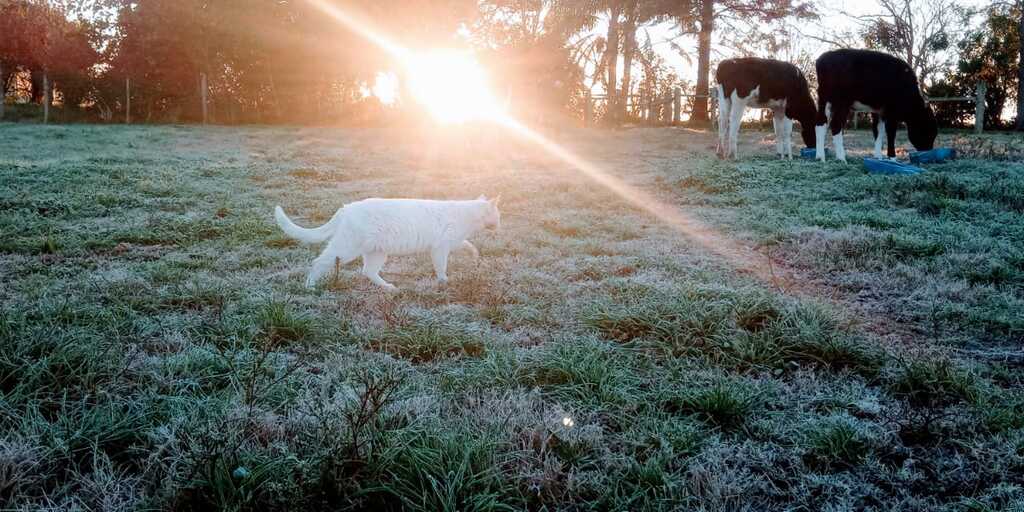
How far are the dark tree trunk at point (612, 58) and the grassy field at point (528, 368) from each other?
17.3 meters

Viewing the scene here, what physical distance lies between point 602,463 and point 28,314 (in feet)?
10.3

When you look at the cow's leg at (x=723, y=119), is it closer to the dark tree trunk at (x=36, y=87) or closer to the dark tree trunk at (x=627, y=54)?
the dark tree trunk at (x=627, y=54)

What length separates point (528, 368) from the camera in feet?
9.11

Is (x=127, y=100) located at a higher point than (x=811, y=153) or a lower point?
higher

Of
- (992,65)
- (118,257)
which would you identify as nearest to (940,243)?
(118,257)

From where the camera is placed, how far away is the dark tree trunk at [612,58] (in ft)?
73.3

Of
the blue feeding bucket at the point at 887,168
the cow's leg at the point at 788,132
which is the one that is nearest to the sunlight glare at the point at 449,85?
the cow's leg at the point at 788,132

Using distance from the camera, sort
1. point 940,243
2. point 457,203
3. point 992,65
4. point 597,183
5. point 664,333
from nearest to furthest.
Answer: point 664,333 → point 457,203 → point 940,243 → point 597,183 → point 992,65

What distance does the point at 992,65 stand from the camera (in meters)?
23.5

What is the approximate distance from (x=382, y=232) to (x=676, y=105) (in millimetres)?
22023

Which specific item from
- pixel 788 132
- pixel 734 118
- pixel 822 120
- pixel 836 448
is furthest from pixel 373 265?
pixel 788 132

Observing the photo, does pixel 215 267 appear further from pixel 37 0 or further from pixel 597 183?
pixel 37 0

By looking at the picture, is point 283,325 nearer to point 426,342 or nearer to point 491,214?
point 426,342

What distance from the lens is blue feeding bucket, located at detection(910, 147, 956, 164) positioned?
10.2 m
